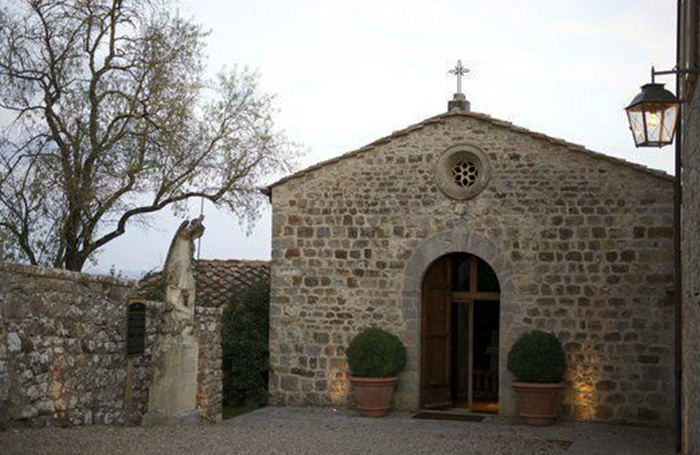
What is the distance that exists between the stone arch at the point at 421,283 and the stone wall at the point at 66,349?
438 centimetres

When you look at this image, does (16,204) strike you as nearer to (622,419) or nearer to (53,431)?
(53,431)

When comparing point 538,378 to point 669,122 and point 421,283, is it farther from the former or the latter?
point 669,122

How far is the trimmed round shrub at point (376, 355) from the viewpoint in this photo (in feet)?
44.2

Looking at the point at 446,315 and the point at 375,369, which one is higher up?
the point at 446,315

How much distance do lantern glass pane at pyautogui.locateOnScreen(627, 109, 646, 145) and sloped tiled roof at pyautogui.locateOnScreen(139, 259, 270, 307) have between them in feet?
30.9

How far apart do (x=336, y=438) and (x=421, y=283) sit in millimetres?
4028

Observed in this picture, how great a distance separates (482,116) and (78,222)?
7.67 metres

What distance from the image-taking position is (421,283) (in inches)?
548

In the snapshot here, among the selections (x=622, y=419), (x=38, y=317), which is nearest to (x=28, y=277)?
(x=38, y=317)

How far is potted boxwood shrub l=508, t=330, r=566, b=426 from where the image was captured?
1262 centimetres

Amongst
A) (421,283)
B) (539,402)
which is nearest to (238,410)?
(421,283)

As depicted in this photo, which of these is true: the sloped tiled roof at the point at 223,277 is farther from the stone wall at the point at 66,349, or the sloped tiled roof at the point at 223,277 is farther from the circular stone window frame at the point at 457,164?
the stone wall at the point at 66,349

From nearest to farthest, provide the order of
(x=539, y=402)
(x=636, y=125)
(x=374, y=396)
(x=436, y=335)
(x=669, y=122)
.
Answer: (x=669, y=122) → (x=636, y=125) → (x=539, y=402) → (x=374, y=396) → (x=436, y=335)

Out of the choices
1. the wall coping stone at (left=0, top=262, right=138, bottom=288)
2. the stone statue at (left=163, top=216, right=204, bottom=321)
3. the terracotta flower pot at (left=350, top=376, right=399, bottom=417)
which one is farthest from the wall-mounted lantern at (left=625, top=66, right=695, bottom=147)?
the terracotta flower pot at (left=350, top=376, right=399, bottom=417)
